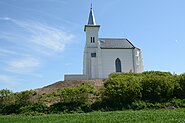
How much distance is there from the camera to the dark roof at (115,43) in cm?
5045

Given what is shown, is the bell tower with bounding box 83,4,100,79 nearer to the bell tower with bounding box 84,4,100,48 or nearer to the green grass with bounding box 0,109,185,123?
the bell tower with bounding box 84,4,100,48

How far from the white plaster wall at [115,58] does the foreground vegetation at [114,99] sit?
20.0 meters

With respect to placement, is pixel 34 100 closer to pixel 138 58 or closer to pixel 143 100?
pixel 143 100

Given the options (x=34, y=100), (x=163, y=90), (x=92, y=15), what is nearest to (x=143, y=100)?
(x=163, y=90)

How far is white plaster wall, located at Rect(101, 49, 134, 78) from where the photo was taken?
4944cm

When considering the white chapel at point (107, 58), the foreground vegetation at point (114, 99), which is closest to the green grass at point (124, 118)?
the foreground vegetation at point (114, 99)

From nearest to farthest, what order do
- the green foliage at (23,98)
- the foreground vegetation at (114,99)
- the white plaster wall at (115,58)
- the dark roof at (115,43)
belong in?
the foreground vegetation at (114,99)
the green foliage at (23,98)
the white plaster wall at (115,58)
the dark roof at (115,43)

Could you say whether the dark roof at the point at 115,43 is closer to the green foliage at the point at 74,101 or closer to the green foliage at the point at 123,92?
the green foliage at the point at 74,101

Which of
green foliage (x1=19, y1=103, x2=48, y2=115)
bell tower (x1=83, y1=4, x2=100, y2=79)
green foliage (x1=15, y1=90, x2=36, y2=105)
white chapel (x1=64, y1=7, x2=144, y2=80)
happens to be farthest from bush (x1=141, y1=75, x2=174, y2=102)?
bell tower (x1=83, y1=4, x2=100, y2=79)

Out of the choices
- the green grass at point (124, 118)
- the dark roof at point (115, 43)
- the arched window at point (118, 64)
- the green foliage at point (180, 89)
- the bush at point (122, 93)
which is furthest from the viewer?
the dark roof at point (115, 43)

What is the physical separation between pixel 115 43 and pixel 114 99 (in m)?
26.0

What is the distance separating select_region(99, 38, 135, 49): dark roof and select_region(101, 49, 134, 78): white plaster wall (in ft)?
2.00

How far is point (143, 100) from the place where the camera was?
1059 inches

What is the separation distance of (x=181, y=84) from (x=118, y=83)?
6.82 meters
